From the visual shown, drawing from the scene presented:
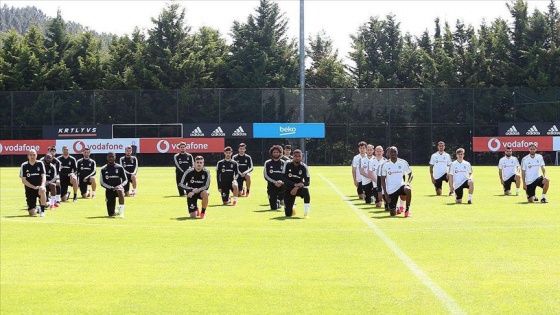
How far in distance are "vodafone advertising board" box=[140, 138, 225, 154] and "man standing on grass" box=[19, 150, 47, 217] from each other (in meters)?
40.7

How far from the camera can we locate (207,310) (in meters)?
9.77

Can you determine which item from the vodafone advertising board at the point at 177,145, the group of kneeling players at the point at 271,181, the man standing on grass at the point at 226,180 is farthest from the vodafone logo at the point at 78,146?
the man standing on grass at the point at 226,180

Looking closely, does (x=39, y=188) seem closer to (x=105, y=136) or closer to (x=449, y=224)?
(x=449, y=224)

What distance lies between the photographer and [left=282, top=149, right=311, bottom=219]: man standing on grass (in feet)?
71.5

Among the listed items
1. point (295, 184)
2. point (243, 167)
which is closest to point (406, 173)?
point (295, 184)

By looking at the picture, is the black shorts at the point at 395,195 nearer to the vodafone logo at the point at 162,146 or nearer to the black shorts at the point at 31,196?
the black shorts at the point at 31,196

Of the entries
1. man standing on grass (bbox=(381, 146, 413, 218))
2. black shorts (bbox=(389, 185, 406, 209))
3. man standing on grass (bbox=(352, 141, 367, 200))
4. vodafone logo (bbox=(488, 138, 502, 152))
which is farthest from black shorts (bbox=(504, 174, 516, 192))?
vodafone logo (bbox=(488, 138, 502, 152))

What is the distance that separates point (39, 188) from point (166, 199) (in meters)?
6.93

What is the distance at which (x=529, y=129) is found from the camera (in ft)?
215

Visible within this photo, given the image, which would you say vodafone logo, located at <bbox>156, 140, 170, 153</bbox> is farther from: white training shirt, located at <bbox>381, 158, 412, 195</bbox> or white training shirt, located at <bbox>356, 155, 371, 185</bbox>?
white training shirt, located at <bbox>381, 158, 412, 195</bbox>

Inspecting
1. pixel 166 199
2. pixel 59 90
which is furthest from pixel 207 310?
pixel 59 90

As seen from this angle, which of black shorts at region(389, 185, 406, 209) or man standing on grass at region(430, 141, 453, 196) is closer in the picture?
black shorts at region(389, 185, 406, 209)

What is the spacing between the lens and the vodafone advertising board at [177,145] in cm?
6412

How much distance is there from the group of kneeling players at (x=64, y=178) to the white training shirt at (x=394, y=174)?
6.47 m
